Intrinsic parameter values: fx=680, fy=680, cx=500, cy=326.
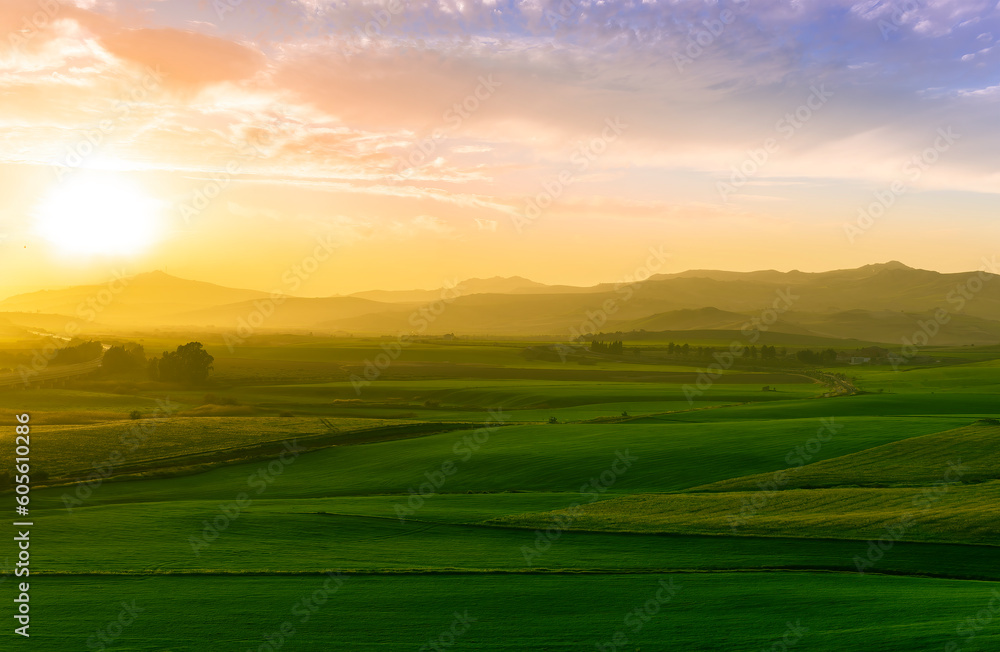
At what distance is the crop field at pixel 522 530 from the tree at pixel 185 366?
31278 millimetres

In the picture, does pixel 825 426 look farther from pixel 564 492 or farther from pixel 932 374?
pixel 932 374

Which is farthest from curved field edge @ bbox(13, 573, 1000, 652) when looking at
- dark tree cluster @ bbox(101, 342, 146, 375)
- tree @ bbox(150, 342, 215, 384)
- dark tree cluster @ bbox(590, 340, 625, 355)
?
dark tree cluster @ bbox(590, 340, 625, 355)

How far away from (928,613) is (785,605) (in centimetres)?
353

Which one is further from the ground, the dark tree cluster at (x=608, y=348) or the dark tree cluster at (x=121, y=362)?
the dark tree cluster at (x=608, y=348)

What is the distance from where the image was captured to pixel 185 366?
9575 cm

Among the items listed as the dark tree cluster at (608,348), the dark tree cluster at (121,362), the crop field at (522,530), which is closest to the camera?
the crop field at (522,530)

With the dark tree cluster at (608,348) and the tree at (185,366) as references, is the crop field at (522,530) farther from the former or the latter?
the dark tree cluster at (608,348)

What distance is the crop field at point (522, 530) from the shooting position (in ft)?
62.1

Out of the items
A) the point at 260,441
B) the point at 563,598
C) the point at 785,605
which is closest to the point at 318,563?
the point at 563,598

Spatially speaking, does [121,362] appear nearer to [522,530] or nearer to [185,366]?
[185,366]

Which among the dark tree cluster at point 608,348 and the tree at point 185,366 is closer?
the tree at point 185,366

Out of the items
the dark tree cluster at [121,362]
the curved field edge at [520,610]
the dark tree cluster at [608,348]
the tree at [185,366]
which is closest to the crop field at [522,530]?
the curved field edge at [520,610]

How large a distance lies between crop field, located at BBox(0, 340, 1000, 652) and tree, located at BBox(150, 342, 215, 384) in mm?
31278

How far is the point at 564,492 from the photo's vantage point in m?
38.6
